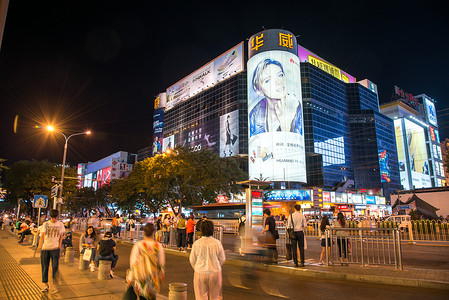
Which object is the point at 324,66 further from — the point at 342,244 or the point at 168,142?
the point at 342,244

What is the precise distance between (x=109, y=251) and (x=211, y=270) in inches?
226

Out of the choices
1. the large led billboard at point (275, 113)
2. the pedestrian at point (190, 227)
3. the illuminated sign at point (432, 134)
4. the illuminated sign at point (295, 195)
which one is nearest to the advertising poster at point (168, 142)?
the large led billboard at point (275, 113)

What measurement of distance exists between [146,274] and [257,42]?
3349 inches

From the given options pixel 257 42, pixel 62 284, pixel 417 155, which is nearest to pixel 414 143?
pixel 417 155

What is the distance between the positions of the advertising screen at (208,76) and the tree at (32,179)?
196 feet

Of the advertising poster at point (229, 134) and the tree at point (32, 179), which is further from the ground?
the advertising poster at point (229, 134)

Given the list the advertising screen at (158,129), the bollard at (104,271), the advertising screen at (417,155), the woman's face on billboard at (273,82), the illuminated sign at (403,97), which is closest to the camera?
the bollard at (104,271)

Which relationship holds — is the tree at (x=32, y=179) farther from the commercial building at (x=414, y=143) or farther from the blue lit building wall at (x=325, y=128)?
the commercial building at (x=414, y=143)

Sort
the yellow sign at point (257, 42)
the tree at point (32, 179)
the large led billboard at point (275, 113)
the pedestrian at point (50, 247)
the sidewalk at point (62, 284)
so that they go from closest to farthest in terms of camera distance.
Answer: the sidewalk at point (62, 284) < the pedestrian at point (50, 247) < the tree at point (32, 179) < the large led billboard at point (275, 113) < the yellow sign at point (257, 42)

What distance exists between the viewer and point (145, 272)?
4535 millimetres

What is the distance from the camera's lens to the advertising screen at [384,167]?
95688mm

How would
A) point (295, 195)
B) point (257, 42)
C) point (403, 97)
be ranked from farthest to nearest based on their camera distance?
point (403, 97)
point (257, 42)
point (295, 195)

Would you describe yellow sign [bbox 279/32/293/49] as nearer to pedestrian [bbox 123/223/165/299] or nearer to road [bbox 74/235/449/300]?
road [bbox 74/235/449/300]

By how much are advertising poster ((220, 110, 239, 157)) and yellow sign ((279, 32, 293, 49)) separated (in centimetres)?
2130
